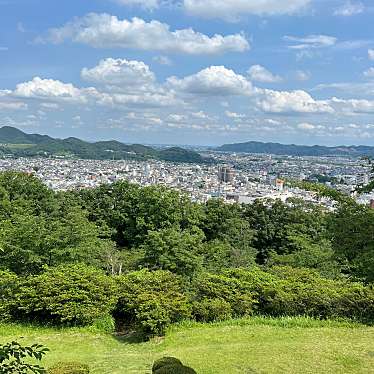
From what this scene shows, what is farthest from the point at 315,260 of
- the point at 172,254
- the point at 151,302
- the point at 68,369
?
the point at 68,369

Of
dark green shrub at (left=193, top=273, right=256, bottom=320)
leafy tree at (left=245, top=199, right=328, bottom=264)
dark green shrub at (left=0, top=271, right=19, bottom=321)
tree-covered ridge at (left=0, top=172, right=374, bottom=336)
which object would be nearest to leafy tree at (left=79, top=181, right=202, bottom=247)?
tree-covered ridge at (left=0, top=172, right=374, bottom=336)

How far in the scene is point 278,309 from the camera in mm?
11844

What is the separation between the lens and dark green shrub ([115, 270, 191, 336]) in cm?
1092

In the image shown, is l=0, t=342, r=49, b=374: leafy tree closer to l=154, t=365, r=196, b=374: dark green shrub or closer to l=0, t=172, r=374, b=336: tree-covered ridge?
l=0, t=172, r=374, b=336: tree-covered ridge

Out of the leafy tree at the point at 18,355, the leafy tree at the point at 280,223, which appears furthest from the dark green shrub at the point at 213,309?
the leafy tree at the point at 280,223

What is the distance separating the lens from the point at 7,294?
12.8 meters

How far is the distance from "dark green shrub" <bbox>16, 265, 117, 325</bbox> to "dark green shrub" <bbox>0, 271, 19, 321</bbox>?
0.85ft

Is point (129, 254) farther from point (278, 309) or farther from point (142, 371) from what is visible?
point (142, 371)

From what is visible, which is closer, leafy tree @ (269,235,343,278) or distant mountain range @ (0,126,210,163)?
leafy tree @ (269,235,343,278)

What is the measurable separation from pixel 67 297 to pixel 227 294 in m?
→ 4.07

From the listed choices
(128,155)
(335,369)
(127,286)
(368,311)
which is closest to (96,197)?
(127,286)

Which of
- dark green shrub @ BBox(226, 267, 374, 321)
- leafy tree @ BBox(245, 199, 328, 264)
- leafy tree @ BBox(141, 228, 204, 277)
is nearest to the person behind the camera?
dark green shrub @ BBox(226, 267, 374, 321)

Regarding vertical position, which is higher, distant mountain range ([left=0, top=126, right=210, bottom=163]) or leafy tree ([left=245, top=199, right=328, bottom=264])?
distant mountain range ([left=0, top=126, right=210, bottom=163])

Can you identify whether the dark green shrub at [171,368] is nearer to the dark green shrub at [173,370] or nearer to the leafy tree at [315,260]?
the dark green shrub at [173,370]
